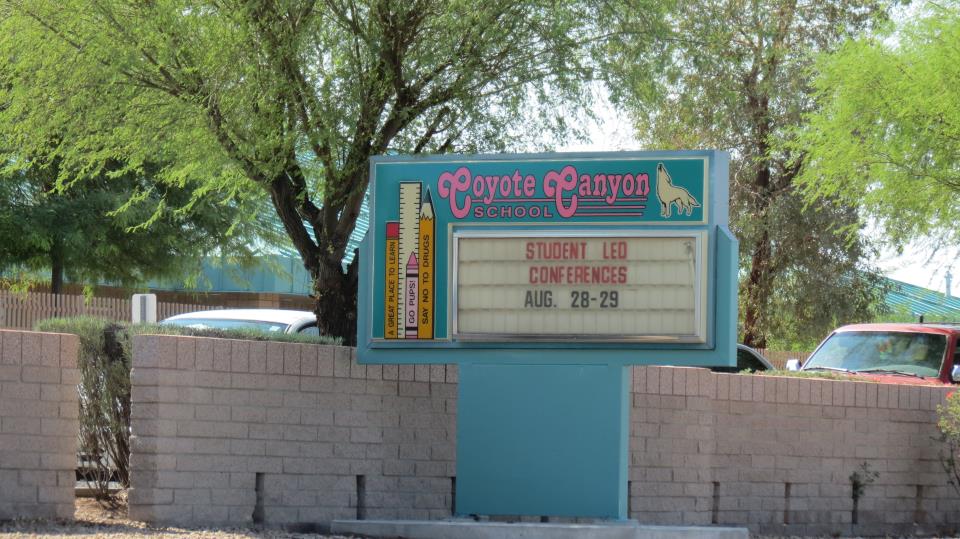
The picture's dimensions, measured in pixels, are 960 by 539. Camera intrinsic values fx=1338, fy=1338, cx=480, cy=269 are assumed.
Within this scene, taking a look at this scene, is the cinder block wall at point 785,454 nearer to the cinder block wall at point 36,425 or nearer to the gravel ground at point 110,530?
the gravel ground at point 110,530

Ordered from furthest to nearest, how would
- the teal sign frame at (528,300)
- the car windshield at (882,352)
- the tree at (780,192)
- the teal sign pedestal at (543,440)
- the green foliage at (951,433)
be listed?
the tree at (780,192) → the car windshield at (882,352) → the green foliage at (951,433) → the teal sign pedestal at (543,440) → the teal sign frame at (528,300)

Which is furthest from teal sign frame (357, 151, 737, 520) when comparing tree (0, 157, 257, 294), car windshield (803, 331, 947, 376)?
tree (0, 157, 257, 294)

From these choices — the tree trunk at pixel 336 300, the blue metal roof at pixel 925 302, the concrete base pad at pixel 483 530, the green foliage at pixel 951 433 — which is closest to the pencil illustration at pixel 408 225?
the concrete base pad at pixel 483 530

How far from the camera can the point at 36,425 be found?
28.8 feet

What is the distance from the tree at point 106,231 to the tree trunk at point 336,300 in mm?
12799

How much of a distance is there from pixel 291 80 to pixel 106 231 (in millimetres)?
16138

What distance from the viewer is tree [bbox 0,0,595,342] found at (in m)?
10.9

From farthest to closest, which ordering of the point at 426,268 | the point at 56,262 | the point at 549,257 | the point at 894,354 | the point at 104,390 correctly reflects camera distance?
the point at 56,262 → the point at 894,354 → the point at 426,268 → the point at 104,390 → the point at 549,257

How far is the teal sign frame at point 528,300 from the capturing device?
9.78 meters

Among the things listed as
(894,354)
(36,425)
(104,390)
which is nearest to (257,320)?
(104,390)

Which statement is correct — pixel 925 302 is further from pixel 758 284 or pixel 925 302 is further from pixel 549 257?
pixel 549 257

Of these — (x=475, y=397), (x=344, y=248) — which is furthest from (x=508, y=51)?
(x=475, y=397)

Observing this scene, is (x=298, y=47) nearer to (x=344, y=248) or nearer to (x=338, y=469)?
(x=344, y=248)

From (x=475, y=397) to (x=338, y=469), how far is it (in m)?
1.18
